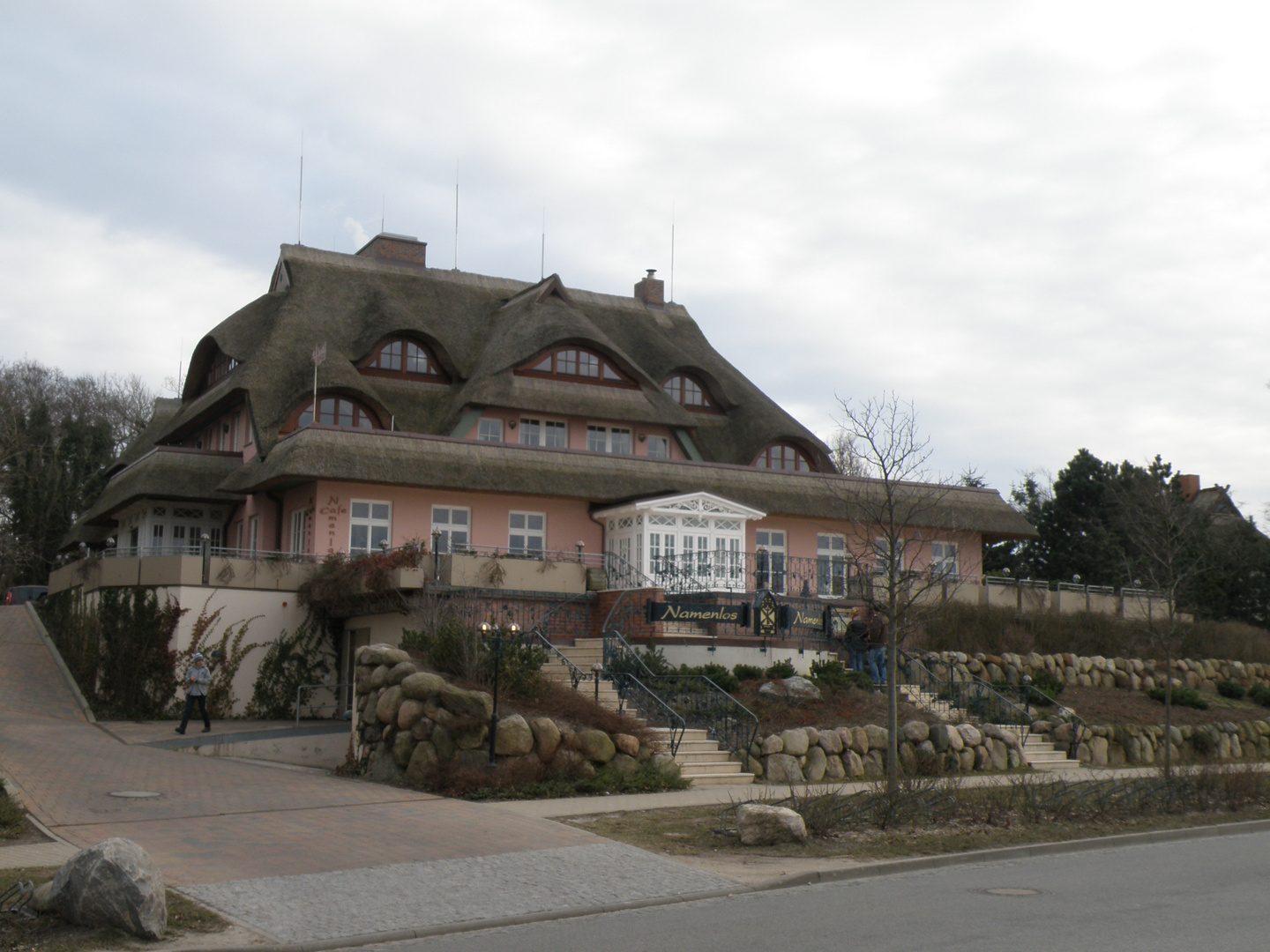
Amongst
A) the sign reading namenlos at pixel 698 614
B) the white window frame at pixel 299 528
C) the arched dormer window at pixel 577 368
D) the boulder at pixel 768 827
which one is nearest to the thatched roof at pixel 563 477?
the white window frame at pixel 299 528

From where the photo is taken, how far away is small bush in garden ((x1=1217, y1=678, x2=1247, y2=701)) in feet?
97.1

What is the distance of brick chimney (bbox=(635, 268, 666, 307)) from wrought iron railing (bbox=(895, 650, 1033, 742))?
23.4 metres

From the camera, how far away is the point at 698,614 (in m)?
23.2

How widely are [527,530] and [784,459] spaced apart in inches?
397

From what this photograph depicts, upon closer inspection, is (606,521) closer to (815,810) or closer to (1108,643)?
(1108,643)

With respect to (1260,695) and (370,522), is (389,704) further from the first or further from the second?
(1260,695)

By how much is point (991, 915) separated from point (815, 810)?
4197mm

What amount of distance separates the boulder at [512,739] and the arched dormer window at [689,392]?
77.2ft

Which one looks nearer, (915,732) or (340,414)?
(915,732)

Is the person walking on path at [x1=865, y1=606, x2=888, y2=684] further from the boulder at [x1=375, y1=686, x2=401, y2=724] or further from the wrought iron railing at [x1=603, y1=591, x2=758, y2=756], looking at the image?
the boulder at [x1=375, y1=686, x2=401, y2=724]

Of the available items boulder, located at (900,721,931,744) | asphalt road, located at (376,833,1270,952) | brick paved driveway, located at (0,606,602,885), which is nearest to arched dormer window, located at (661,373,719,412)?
boulder, located at (900,721,931,744)

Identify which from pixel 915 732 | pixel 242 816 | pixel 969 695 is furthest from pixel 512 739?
pixel 969 695

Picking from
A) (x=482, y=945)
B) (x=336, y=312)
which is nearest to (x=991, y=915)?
(x=482, y=945)

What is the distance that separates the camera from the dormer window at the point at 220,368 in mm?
37969
